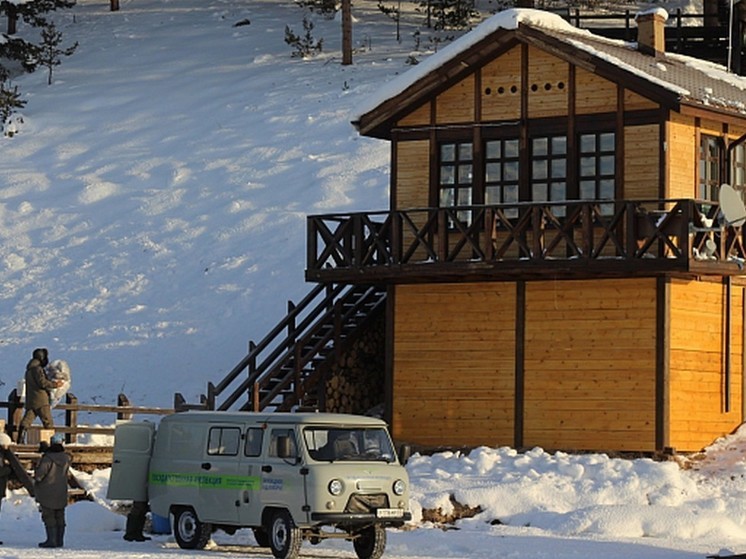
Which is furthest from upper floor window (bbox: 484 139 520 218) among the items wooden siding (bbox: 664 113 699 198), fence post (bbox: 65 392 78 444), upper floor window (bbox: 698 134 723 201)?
fence post (bbox: 65 392 78 444)

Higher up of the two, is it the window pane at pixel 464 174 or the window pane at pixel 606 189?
the window pane at pixel 464 174

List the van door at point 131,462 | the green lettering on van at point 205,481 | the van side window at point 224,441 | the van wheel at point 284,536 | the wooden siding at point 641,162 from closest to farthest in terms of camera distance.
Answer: the van wheel at point 284,536 < the green lettering on van at point 205,481 < the van side window at point 224,441 < the van door at point 131,462 < the wooden siding at point 641,162

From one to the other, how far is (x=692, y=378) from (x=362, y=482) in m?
10.1

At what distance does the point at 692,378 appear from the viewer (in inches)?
1200

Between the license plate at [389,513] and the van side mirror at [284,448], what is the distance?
138 cm

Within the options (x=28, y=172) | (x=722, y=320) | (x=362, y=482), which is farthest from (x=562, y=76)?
(x=28, y=172)

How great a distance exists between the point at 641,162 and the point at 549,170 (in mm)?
1797

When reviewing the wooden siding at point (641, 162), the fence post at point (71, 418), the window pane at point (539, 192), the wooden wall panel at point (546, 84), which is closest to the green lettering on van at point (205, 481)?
the fence post at point (71, 418)

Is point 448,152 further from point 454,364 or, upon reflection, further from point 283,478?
point 283,478

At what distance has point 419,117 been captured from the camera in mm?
32844

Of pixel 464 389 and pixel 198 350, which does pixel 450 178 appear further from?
pixel 198 350

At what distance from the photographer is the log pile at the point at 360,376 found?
110ft

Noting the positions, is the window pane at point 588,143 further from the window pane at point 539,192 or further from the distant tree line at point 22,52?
the distant tree line at point 22,52

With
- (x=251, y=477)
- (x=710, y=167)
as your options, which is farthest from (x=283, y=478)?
(x=710, y=167)
